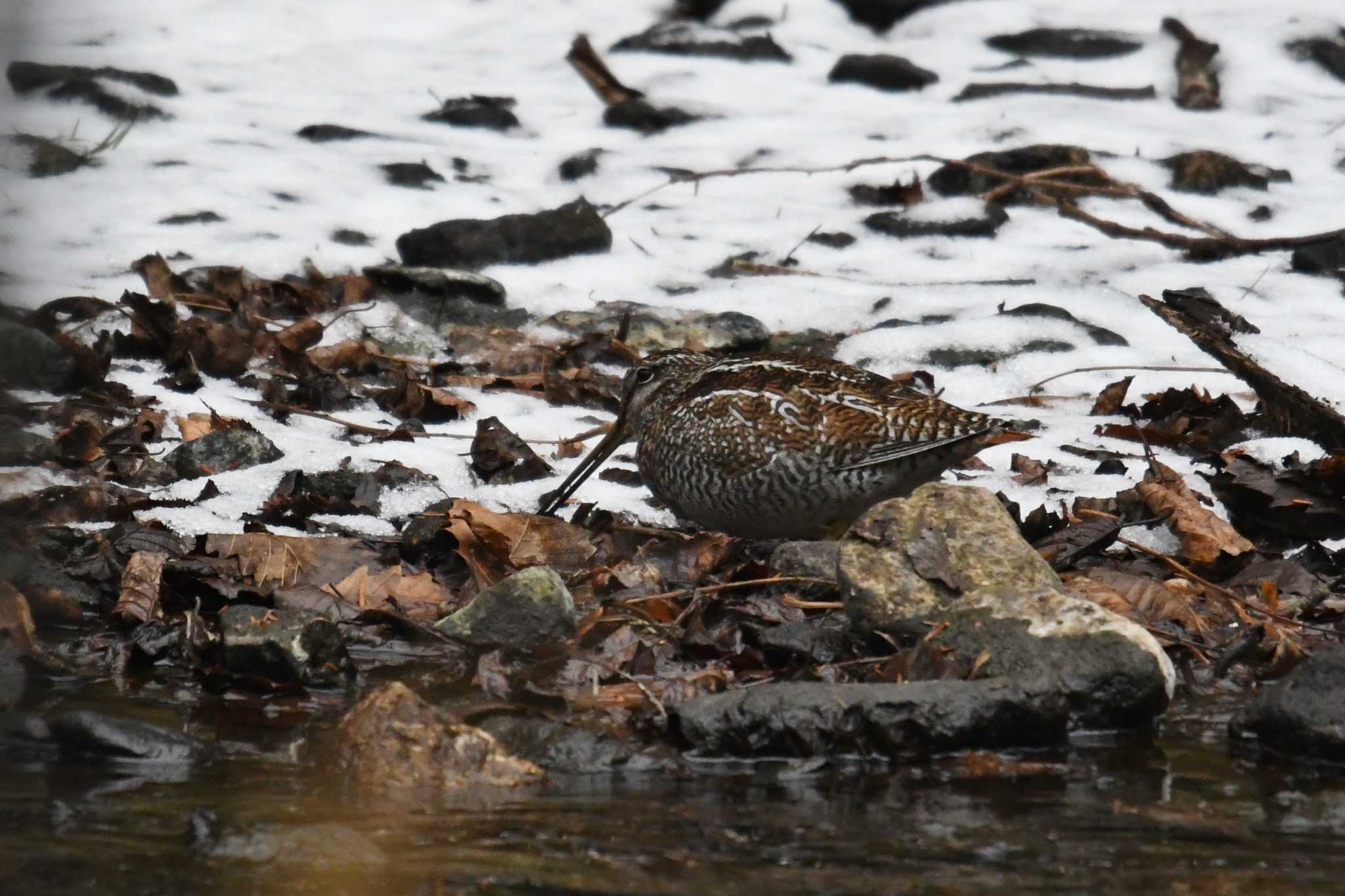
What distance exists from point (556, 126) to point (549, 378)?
9.25ft

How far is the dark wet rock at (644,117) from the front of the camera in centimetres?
920

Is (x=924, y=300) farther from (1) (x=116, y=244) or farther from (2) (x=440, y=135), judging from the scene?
(1) (x=116, y=244)

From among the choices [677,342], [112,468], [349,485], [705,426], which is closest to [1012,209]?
[677,342]

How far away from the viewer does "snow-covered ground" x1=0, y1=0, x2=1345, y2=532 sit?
673 cm

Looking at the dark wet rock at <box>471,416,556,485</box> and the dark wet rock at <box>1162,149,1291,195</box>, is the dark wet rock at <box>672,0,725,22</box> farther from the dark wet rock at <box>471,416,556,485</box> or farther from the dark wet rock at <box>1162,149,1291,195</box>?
the dark wet rock at <box>471,416,556,485</box>

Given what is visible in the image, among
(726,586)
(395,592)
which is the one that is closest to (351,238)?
(395,592)

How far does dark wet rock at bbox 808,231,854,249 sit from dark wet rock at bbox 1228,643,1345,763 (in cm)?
475

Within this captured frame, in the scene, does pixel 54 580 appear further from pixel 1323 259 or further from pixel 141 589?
pixel 1323 259

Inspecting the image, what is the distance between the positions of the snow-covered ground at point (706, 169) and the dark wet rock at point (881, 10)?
6 cm

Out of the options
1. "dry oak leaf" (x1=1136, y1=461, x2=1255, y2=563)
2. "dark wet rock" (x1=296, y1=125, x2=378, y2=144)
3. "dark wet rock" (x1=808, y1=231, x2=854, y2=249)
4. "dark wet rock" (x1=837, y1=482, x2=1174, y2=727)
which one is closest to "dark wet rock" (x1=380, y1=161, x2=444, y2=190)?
"dark wet rock" (x1=296, y1=125, x2=378, y2=144)

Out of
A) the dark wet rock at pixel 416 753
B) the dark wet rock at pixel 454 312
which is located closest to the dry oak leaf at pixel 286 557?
the dark wet rock at pixel 416 753

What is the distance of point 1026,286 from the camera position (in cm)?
754

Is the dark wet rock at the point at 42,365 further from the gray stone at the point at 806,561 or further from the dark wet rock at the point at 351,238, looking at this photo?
the gray stone at the point at 806,561

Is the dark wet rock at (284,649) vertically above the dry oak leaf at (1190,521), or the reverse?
the dark wet rock at (284,649)
